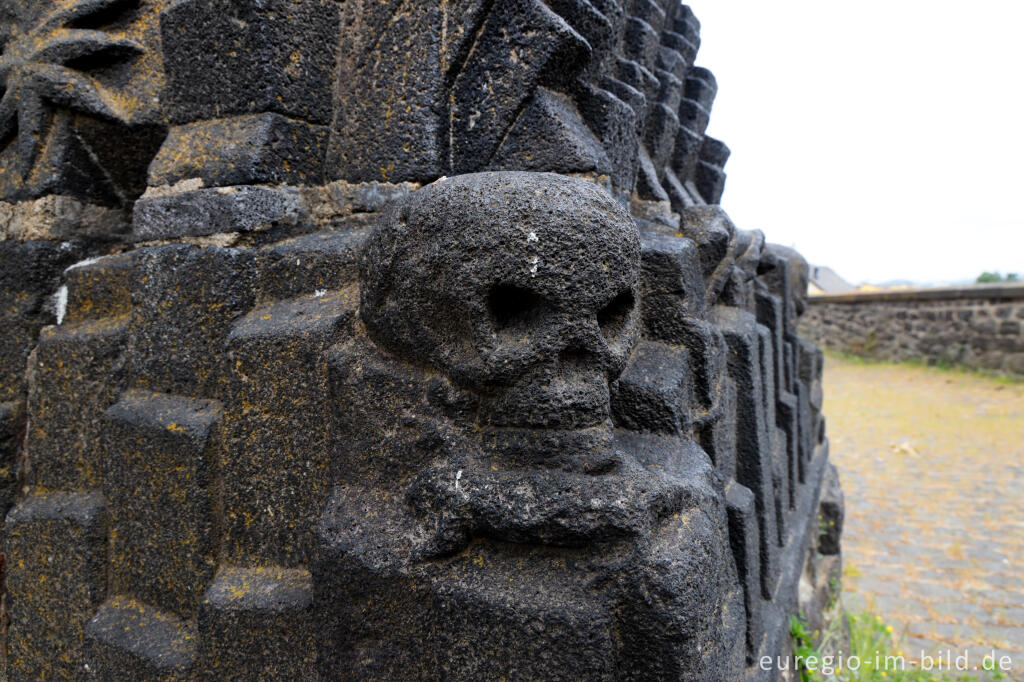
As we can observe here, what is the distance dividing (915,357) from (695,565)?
1200 centimetres

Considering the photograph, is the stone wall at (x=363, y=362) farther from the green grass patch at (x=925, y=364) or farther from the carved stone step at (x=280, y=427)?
the green grass patch at (x=925, y=364)

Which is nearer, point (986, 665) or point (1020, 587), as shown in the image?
point (986, 665)

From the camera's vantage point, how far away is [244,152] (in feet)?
4.99

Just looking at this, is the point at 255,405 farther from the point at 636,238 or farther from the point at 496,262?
the point at 636,238

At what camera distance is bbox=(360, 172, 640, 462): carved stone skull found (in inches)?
40.9

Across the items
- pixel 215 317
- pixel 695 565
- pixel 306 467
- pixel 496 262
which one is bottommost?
pixel 306 467

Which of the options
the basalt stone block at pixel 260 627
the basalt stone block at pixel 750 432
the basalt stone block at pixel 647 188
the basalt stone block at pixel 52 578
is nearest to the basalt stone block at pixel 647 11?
the basalt stone block at pixel 647 188

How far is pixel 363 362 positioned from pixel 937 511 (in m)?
5.10

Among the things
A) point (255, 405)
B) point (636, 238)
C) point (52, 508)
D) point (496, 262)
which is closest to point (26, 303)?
point (52, 508)

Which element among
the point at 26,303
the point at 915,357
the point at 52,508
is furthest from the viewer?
the point at 915,357

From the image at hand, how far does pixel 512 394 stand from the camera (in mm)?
1083

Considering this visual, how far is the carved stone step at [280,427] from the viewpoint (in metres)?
1.34

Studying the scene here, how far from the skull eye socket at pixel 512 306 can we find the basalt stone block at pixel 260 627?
0.67 metres

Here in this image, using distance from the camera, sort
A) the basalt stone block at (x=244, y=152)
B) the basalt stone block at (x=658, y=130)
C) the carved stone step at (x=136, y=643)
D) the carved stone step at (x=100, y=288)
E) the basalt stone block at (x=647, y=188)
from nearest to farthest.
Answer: the carved stone step at (x=136, y=643) → the basalt stone block at (x=244, y=152) → the carved stone step at (x=100, y=288) → the basalt stone block at (x=647, y=188) → the basalt stone block at (x=658, y=130)
